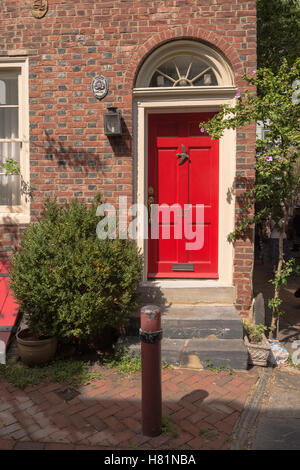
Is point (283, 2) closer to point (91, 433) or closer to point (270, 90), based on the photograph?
point (270, 90)

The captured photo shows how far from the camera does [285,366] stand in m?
4.48

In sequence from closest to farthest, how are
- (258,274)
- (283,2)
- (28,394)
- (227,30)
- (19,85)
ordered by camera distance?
(28,394) < (227,30) < (19,85) < (283,2) < (258,274)

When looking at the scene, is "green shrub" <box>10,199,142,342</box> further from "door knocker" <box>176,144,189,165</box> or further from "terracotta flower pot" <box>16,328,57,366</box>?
"door knocker" <box>176,144,189,165</box>

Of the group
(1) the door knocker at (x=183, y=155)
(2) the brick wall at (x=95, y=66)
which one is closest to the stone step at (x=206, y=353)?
(2) the brick wall at (x=95, y=66)

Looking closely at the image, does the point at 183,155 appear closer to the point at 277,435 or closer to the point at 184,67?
the point at 184,67

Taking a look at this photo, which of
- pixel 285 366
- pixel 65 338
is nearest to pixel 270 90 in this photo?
pixel 285 366

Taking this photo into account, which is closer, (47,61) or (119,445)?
(119,445)

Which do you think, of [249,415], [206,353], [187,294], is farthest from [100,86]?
[249,415]

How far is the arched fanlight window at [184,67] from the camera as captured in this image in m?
5.09

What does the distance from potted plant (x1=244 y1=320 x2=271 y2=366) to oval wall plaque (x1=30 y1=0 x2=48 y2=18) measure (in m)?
4.72

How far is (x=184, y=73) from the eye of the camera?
522 centimetres

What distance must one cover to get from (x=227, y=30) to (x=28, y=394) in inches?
186

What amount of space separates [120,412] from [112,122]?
3.31 meters

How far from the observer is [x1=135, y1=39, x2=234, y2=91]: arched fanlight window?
509 centimetres
